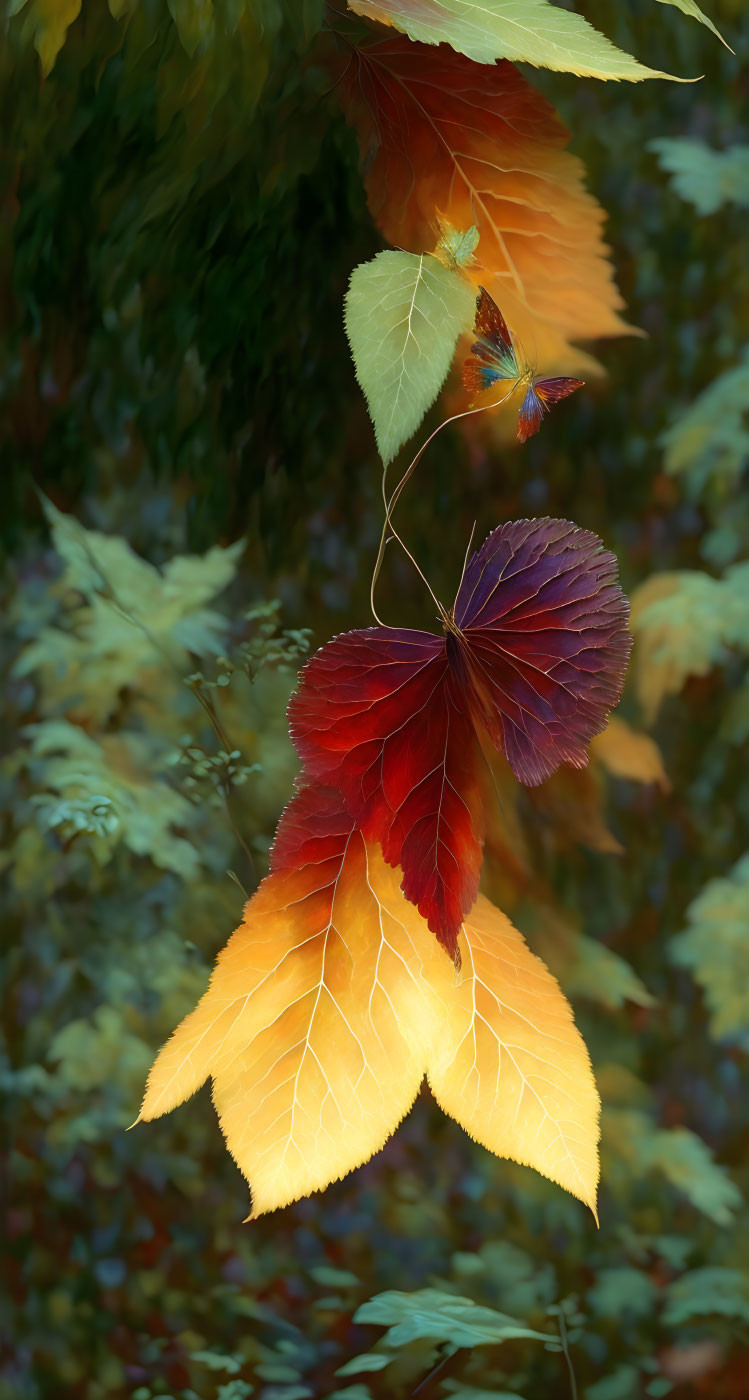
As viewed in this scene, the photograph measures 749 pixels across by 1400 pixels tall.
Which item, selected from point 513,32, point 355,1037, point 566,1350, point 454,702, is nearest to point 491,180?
point 513,32

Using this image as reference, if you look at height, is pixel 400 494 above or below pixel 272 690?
above

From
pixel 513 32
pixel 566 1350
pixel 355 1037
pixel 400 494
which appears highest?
pixel 513 32

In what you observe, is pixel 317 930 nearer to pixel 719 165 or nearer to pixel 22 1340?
pixel 22 1340

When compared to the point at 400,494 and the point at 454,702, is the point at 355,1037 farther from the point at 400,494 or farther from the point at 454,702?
the point at 400,494

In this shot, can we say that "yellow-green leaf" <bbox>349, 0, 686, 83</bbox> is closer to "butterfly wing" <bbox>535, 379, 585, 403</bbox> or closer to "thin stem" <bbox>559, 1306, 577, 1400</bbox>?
"butterfly wing" <bbox>535, 379, 585, 403</bbox>

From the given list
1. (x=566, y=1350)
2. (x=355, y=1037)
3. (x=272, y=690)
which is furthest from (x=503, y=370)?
(x=566, y=1350)

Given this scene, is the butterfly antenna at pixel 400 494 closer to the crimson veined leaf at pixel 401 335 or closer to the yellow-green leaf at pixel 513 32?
the crimson veined leaf at pixel 401 335
